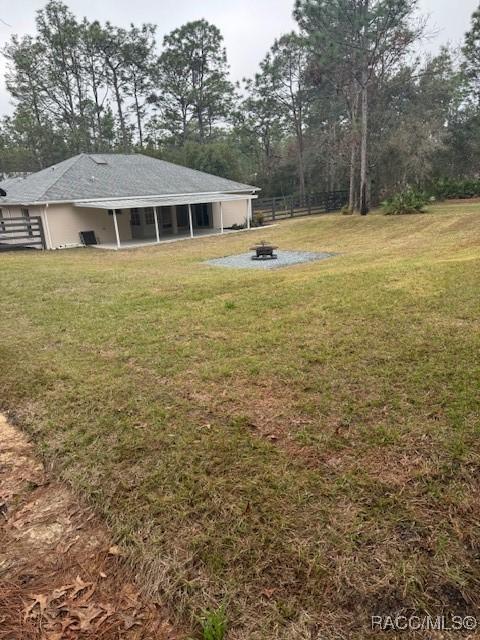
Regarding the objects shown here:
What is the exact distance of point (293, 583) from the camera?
1.83 metres

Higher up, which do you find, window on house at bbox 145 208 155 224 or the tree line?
the tree line

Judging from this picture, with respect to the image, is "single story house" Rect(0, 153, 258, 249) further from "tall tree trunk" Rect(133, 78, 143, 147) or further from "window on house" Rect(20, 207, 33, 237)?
"tall tree trunk" Rect(133, 78, 143, 147)

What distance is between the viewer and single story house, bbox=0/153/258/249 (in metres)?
17.6

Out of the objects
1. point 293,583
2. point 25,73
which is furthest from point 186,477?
point 25,73

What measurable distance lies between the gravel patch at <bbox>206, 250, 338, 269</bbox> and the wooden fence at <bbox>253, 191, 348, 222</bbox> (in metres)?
14.6

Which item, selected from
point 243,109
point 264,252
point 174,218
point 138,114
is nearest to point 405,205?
point 264,252

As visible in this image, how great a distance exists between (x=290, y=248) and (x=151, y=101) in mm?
30158

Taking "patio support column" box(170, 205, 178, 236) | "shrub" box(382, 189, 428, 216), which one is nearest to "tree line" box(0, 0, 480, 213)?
"shrub" box(382, 189, 428, 216)

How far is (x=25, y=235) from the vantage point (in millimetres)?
17766

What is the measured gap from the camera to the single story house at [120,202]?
17641 millimetres

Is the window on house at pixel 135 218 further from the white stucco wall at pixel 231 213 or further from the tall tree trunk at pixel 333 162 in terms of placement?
the tall tree trunk at pixel 333 162

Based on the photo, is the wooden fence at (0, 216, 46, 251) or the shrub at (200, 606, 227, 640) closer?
the shrub at (200, 606, 227, 640)

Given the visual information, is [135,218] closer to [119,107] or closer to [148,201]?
[148,201]

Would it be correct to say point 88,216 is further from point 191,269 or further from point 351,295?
point 351,295
